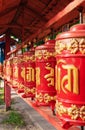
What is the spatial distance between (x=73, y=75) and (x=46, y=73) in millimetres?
405

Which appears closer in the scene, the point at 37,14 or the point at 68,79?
the point at 68,79

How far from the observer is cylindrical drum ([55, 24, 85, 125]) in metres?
1.00

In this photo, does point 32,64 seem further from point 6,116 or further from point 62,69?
point 6,116

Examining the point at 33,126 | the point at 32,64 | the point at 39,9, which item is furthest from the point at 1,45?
the point at 32,64

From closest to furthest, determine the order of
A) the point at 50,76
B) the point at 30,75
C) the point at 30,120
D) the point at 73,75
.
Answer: the point at 73,75 → the point at 50,76 → the point at 30,75 → the point at 30,120

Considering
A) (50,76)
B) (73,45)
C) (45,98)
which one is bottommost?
(45,98)

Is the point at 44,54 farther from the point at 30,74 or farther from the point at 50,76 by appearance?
the point at 30,74

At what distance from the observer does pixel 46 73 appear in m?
1.40

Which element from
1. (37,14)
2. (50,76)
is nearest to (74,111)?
(50,76)

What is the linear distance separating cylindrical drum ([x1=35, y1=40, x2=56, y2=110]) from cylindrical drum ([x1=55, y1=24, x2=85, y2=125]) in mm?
320

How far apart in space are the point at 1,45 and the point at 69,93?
26.6ft

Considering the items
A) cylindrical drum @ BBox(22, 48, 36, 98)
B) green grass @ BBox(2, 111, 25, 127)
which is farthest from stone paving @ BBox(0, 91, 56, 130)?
cylindrical drum @ BBox(22, 48, 36, 98)

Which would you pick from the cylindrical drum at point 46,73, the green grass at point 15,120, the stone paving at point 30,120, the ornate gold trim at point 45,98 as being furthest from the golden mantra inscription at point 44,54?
the green grass at point 15,120

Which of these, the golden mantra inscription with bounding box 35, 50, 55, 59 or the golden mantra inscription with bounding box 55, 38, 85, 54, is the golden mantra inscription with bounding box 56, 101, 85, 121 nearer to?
the golden mantra inscription with bounding box 55, 38, 85, 54
